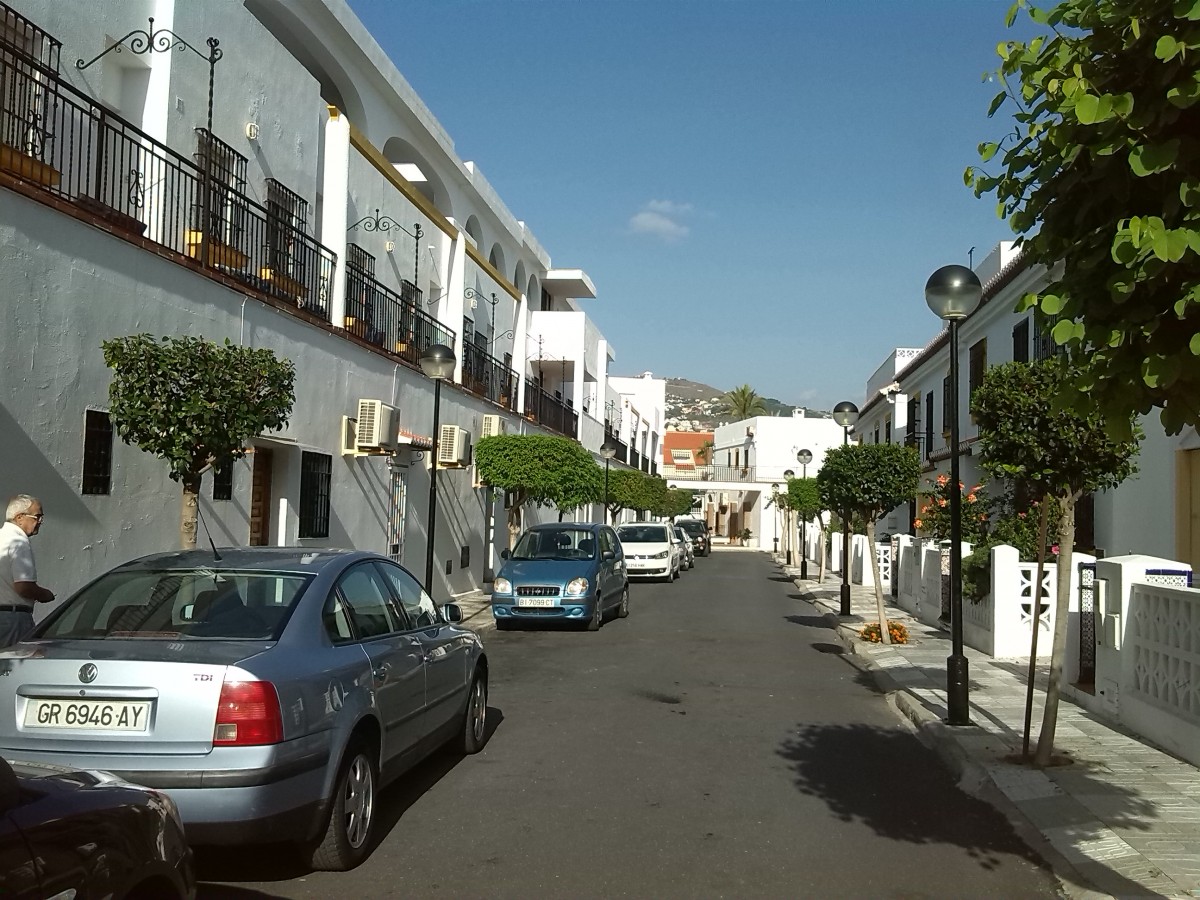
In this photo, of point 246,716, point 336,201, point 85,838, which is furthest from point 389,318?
point 85,838

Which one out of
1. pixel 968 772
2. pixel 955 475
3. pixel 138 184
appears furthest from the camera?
pixel 138 184

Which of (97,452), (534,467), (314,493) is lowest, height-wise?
(314,493)

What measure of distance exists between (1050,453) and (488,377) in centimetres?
1865

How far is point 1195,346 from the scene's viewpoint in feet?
10.7

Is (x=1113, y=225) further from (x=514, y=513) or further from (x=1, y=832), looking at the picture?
(x=514, y=513)

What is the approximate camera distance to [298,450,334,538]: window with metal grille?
1391 centimetres

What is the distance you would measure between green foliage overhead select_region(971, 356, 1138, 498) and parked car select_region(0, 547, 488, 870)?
449 centimetres

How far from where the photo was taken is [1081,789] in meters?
6.61

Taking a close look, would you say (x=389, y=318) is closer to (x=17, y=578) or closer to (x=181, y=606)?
(x=17, y=578)

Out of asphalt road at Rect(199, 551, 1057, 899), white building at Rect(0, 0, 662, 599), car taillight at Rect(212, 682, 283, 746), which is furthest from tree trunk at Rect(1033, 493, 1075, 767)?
white building at Rect(0, 0, 662, 599)

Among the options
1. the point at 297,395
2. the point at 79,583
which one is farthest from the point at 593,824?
the point at 297,395

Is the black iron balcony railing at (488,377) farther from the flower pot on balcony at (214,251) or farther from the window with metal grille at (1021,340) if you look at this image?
the window with metal grille at (1021,340)

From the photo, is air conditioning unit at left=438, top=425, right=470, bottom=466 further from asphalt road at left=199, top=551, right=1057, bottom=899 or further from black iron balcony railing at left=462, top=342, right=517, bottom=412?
asphalt road at left=199, top=551, right=1057, bottom=899

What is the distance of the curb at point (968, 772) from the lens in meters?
5.14
